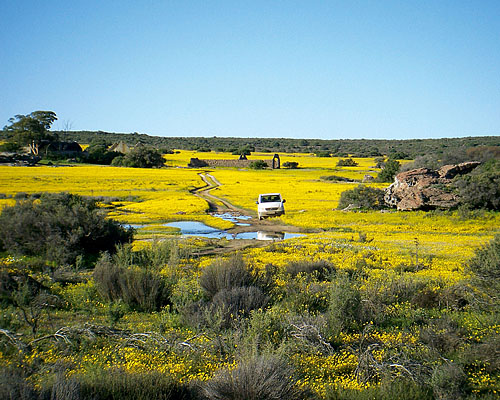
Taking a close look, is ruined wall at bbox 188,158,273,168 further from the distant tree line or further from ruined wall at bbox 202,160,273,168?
the distant tree line

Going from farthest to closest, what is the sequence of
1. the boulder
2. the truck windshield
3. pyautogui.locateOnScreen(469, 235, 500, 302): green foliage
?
the boulder → the truck windshield → pyautogui.locateOnScreen(469, 235, 500, 302): green foliage

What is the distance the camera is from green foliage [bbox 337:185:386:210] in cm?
3297

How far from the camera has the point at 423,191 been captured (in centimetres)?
3031

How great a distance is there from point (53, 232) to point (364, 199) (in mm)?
24011

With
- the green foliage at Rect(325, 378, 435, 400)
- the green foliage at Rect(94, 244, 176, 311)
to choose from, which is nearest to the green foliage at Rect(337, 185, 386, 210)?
the green foliage at Rect(94, 244, 176, 311)

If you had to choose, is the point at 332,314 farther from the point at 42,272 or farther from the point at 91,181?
the point at 91,181

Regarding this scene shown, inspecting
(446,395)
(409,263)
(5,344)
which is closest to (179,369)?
(5,344)

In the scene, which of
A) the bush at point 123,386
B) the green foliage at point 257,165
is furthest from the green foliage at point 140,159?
the bush at point 123,386

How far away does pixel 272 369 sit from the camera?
4.87 m

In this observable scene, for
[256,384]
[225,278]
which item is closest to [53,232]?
[225,278]

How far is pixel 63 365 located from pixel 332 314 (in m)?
4.46

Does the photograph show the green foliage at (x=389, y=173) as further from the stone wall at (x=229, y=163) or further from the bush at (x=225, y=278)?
the bush at (x=225, y=278)

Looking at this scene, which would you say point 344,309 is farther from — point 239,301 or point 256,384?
point 256,384

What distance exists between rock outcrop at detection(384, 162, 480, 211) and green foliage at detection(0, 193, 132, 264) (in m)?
21.6
